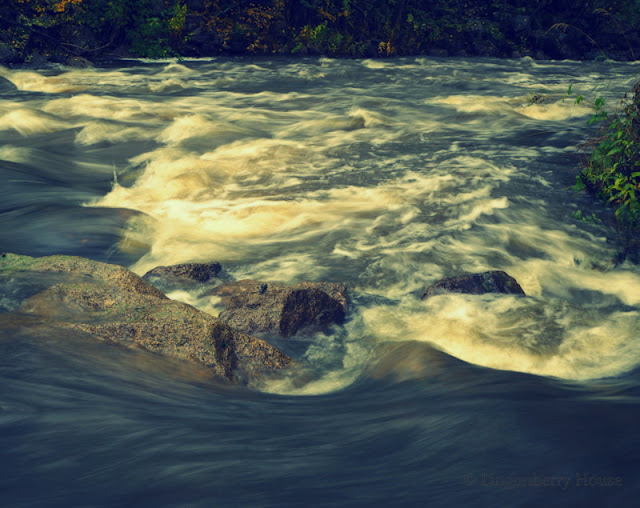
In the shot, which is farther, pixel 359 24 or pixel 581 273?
pixel 359 24

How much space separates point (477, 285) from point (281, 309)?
1.69 metres

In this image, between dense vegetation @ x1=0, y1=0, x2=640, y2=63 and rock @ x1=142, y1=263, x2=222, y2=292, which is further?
dense vegetation @ x1=0, y1=0, x2=640, y2=63

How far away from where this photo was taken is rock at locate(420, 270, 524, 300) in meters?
5.50

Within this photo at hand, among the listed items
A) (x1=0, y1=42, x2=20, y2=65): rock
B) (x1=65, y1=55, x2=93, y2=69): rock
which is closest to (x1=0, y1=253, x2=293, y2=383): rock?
(x1=65, y1=55, x2=93, y2=69): rock

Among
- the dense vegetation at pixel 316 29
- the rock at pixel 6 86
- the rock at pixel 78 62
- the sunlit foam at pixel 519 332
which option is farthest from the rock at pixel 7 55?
the sunlit foam at pixel 519 332

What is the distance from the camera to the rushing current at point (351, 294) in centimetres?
250

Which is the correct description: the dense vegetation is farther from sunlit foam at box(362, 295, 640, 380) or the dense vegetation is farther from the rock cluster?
sunlit foam at box(362, 295, 640, 380)

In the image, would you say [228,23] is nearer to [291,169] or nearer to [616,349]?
[291,169]

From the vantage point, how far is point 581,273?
21.0 feet

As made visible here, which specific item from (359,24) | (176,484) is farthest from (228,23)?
(176,484)

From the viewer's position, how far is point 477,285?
5.52 metres

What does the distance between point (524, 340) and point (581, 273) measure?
188 centimetres

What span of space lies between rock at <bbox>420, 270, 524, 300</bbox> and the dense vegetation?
58.6ft

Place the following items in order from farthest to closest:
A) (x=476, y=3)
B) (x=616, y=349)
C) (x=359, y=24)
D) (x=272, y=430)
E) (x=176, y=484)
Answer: (x=476, y=3) < (x=359, y=24) < (x=616, y=349) < (x=272, y=430) < (x=176, y=484)
